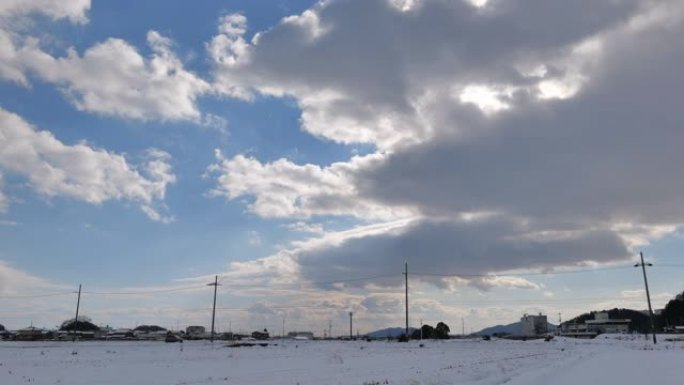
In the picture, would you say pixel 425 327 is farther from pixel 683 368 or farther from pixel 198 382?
pixel 198 382

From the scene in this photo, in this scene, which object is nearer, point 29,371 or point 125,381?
point 125,381

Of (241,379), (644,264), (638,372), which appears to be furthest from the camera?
(644,264)

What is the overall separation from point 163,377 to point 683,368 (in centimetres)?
3507

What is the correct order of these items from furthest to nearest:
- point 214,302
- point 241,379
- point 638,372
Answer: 1. point 214,302
2. point 638,372
3. point 241,379

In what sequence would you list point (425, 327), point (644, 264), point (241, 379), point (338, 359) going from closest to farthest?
1. point (241, 379)
2. point (338, 359)
3. point (644, 264)
4. point (425, 327)

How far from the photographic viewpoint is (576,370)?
42.3 m

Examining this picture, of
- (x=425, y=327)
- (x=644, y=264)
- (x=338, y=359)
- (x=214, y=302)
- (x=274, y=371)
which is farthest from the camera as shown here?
(x=425, y=327)

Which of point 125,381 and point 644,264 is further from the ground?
point 644,264

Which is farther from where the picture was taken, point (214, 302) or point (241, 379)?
point (214, 302)

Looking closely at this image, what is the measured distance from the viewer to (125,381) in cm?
3556

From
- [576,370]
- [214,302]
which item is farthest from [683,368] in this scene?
[214,302]

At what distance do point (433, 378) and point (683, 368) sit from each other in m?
Result: 19.9

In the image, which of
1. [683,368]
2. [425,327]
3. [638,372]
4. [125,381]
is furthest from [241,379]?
[425,327]

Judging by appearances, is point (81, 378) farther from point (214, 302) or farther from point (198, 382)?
point (214, 302)
